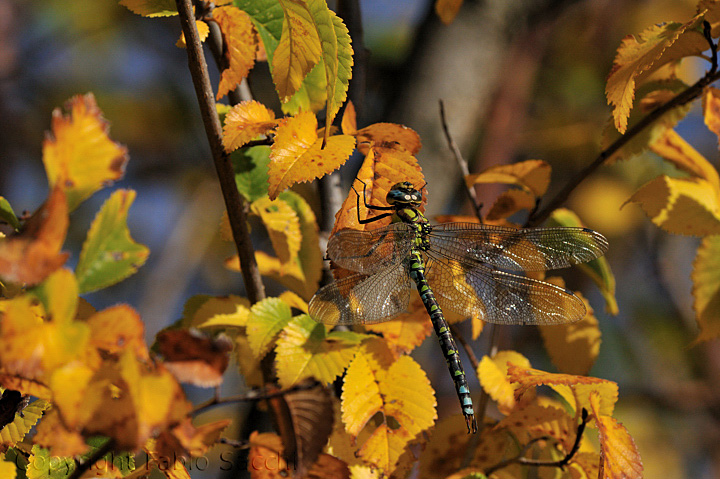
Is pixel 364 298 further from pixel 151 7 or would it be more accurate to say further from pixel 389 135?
pixel 151 7

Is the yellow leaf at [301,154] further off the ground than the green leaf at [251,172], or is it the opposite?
the yellow leaf at [301,154]

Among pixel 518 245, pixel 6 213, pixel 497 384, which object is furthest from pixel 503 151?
pixel 6 213

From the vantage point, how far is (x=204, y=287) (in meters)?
3.42

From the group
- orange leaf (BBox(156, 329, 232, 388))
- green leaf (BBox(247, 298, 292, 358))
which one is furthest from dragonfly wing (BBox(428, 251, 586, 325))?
orange leaf (BBox(156, 329, 232, 388))

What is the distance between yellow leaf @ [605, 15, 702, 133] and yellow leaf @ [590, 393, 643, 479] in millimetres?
341

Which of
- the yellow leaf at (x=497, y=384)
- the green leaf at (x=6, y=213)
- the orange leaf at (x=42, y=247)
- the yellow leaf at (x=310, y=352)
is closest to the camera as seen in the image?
the orange leaf at (x=42, y=247)

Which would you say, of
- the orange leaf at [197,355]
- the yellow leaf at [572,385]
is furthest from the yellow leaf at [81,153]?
the yellow leaf at [572,385]

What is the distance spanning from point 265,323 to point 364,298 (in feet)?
0.84

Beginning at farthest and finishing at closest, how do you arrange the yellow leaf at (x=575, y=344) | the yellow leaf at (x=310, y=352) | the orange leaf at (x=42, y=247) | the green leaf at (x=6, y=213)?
the yellow leaf at (x=575, y=344), the yellow leaf at (x=310, y=352), the green leaf at (x=6, y=213), the orange leaf at (x=42, y=247)

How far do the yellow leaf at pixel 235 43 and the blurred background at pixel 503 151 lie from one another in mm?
1851

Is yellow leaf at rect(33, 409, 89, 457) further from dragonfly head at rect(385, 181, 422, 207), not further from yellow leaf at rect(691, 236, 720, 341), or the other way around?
yellow leaf at rect(691, 236, 720, 341)

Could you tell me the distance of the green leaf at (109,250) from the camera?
39 cm

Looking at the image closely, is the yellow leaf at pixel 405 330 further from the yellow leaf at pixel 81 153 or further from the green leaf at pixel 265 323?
the yellow leaf at pixel 81 153

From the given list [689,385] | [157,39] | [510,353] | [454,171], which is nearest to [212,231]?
[157,39]
